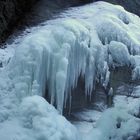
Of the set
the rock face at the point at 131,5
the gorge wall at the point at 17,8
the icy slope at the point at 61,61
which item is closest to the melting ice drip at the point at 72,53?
the icy slope at the point at 61,61

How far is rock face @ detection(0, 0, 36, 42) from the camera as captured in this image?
7.49m

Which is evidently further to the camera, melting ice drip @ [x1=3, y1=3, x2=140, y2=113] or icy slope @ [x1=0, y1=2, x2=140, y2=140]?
melting ice drip @ [x1=3, y1=3, x2=140, y2=113]

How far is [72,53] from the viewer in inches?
263

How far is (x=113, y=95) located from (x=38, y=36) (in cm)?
158

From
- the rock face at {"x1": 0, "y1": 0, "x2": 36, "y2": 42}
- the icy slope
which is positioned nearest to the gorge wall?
the rock face at {"x1": 0, "y1": 0, "x2": 36, "y2": 42}

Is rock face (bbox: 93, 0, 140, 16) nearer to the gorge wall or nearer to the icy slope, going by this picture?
the gorge wall

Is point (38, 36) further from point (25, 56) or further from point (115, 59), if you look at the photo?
point (115, 59)

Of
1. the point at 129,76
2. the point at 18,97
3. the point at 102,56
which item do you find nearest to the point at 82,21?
the point at 102,56

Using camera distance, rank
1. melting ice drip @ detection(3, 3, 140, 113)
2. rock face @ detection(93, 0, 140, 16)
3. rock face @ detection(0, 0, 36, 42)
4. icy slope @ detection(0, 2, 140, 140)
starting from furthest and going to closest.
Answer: rock face @ detection(93, 0, 140, 16) → rock face @ detection(0, 0, 36, 42) → melting ice drip @ detection(3, 3, 140, 113) → icy slope @ detection(0, 2, 140, 140)

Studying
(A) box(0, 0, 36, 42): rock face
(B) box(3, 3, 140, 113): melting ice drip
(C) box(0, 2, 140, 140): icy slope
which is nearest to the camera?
(C) box(0, 2, 140, 140): icy slope

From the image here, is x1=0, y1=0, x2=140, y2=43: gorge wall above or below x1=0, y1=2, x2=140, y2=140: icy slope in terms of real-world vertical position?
above

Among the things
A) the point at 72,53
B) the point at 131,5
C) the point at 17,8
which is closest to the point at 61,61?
the point at 72,53

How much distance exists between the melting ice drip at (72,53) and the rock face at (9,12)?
0.51 meters

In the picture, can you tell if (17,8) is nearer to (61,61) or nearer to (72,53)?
(72,53)
